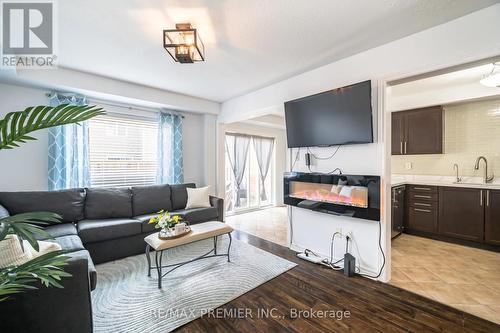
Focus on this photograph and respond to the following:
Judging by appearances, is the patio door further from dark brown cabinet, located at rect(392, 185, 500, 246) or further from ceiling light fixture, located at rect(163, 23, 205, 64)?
ceiling light fixture, located at rect(163, 23, 205, 64)

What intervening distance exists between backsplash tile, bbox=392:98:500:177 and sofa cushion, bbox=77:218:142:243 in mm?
5061

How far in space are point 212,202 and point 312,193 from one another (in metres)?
1.93

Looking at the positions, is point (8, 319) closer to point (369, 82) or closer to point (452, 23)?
point (369, 82)

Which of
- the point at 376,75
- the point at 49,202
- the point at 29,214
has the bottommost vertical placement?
the point at 49,202

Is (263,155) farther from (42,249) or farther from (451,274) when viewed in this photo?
(42,249)

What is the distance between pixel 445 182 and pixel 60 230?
5596 millimetres

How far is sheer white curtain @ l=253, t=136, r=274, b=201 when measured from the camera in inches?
232

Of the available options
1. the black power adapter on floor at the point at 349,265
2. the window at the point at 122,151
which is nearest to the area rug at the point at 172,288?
the black power adapter on floor at the point at 349,265

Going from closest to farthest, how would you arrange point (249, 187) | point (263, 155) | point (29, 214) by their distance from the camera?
point (29, 214), point (249, 187), point (263, 155)

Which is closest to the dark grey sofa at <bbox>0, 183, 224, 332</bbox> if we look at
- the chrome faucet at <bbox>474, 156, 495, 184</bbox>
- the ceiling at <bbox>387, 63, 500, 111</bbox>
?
the ceiling at <bbox>387, 63, 500, 111</bbox>

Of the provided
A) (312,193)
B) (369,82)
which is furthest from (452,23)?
(312,193)

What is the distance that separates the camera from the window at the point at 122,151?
3.53 meters

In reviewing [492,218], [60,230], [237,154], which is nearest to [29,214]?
[60,230]

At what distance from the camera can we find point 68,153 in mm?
3160
